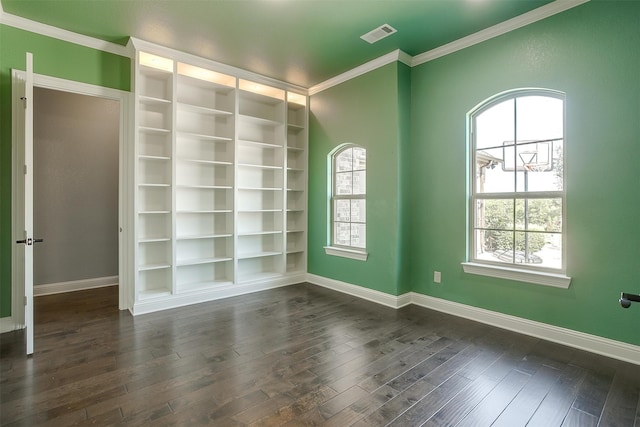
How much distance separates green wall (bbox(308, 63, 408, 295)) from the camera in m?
3.88

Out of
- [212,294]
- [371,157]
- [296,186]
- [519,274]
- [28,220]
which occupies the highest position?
[371,157]

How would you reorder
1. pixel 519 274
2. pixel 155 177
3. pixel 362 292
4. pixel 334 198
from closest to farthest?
pixel 519 274
pixel 155 177
pixel 362 292
pixel 334 198

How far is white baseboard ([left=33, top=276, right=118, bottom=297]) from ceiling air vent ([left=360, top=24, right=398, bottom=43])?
15.8 feet

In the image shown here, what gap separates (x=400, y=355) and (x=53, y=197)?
4892 mm

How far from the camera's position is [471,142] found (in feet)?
11.5

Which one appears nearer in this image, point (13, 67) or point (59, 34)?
point (13, 67)

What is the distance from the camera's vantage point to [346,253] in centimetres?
447

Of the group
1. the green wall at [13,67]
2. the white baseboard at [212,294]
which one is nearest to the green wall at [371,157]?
the white baseboard at [212,294]

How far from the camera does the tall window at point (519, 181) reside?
294cm

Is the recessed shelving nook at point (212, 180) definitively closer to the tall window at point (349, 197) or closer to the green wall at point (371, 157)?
the green wall at point (371, 157)

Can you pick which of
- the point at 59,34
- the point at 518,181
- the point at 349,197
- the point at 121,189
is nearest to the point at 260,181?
the point at 349,197

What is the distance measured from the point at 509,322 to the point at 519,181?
1.37 metres

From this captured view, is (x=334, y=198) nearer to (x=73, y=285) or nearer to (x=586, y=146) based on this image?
(x=586, y=146)

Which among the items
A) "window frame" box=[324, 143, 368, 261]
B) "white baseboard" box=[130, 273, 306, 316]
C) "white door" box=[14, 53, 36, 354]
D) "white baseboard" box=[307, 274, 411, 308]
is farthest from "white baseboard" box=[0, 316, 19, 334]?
"window frame" box=[324, 143, 368, 261]
